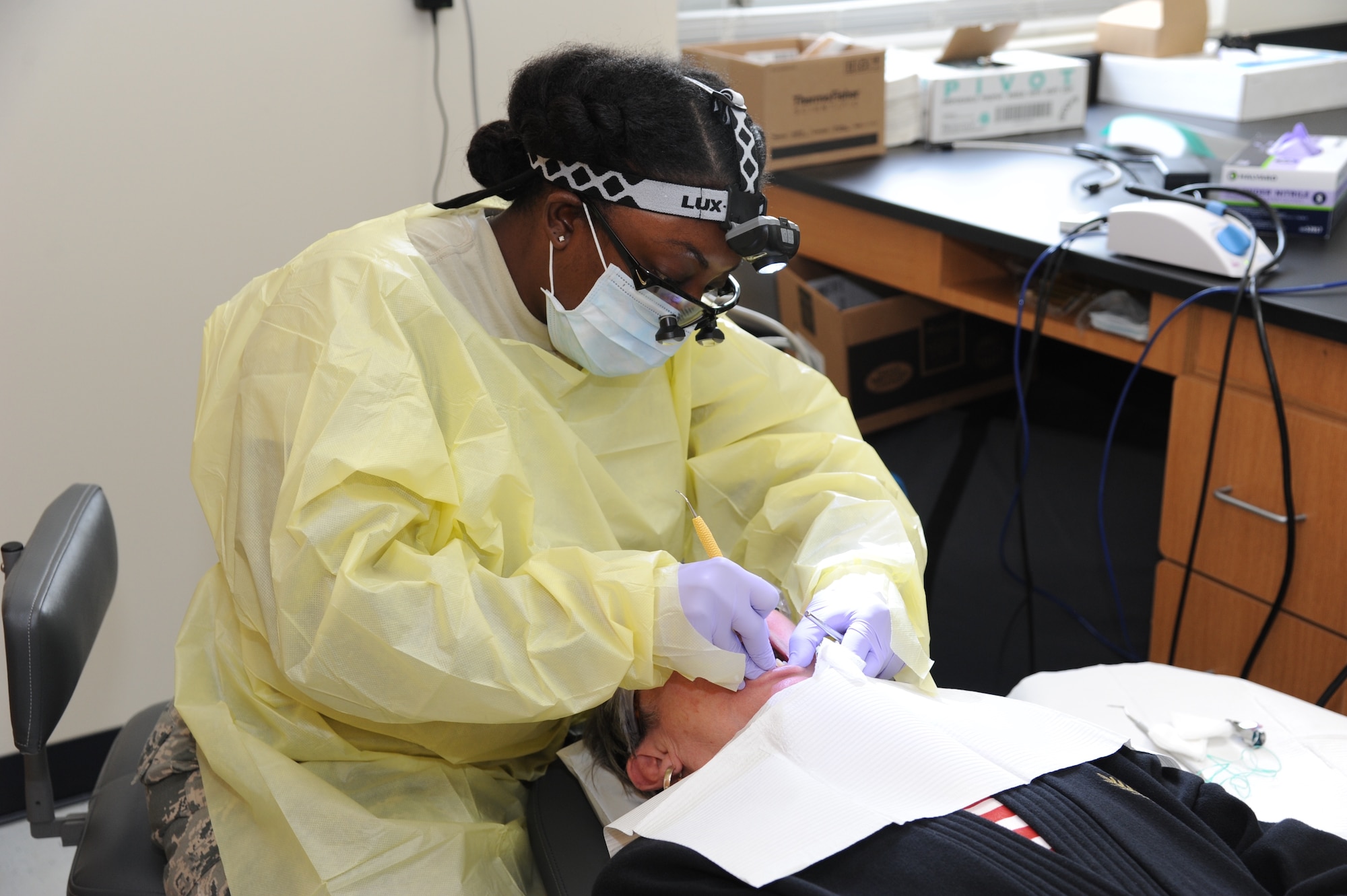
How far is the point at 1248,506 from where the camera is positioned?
1563mm

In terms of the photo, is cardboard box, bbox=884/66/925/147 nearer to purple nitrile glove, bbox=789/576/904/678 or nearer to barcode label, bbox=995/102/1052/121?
barcode label, bbox=995/102/1052/121

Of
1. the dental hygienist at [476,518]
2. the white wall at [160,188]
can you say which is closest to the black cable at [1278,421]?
the dental hygienist at [476,518]

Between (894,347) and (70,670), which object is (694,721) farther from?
(894,347)

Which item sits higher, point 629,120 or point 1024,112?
point 629,120

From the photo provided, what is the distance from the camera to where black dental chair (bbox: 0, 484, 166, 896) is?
1061 millimetres

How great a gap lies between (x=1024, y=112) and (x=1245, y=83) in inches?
19.2

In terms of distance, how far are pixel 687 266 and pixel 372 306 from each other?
1.10ft

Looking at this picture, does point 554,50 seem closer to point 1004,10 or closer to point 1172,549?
point 1172,549

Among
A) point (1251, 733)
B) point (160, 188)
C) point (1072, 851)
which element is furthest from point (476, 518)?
point (160, 188)

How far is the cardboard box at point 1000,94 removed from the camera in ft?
7.77

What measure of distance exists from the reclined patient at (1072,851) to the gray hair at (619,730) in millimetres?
243

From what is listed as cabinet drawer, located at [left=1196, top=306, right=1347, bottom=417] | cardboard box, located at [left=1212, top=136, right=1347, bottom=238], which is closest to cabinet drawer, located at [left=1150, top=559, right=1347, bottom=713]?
cabinet drawer, located at [left=1196, top=306, right=1347, bottom=417]

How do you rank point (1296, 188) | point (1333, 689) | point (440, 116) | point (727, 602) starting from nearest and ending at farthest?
point (727, 602)
point (1333, 689)
point (1296, 188)
point (440, 116)

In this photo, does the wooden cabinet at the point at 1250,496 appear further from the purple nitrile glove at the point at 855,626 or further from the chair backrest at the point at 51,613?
the chair backrest at the point at 51,613
